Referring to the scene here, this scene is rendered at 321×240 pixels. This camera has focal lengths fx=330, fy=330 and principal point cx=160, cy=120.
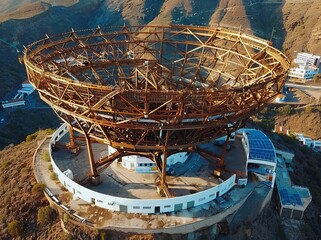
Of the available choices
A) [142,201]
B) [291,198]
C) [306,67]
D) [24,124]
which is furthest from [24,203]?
[306,67]

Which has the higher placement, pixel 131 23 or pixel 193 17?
pixel 193 17

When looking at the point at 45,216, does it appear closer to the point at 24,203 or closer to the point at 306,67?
the point at 24,203

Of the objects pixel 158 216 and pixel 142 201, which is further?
pixel 158 216

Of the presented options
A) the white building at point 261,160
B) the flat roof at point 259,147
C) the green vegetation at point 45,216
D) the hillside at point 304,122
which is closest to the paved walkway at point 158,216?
the green vegetation at point 45,216

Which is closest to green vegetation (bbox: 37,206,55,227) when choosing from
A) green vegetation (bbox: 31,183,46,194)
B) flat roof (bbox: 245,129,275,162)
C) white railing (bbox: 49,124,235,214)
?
green vegetation (bbox: 31,183,46,194)

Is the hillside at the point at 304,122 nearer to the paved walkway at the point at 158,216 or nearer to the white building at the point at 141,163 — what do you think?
the paved walkway at the point at 158,216

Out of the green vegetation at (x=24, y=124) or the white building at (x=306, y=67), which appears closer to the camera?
the green vegetation at (x=24, y=124)

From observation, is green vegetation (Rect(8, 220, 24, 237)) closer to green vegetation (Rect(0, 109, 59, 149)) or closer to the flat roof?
the flat roof
